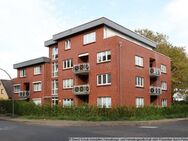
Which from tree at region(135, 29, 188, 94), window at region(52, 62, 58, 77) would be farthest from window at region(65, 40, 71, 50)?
tree at region(135, 29, 188, 94)

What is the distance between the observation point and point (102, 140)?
42.9 ft

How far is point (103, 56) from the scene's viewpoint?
122 ft

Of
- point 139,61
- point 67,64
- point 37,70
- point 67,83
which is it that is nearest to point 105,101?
point 139,61

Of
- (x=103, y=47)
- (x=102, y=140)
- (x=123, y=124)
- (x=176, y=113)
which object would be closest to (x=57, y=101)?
(x=103, y=47)

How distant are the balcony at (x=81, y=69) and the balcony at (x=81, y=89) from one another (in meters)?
1.77

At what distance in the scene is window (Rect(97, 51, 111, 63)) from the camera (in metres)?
36.5

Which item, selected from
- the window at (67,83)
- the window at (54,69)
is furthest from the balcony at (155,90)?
the window at (54,69)

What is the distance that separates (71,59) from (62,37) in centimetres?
373

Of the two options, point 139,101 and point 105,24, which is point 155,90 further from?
point 105,24

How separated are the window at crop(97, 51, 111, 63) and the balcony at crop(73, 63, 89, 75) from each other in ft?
6.48

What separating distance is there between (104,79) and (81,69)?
4.00 metres

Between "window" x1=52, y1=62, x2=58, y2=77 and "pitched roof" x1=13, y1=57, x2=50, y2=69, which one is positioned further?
"pitched roof" x1=13, y1=57, x2=50, y2=69

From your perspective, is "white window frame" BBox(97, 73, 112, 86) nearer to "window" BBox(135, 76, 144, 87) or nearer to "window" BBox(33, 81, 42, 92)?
"window" BBox(135, 76, 144, 87)

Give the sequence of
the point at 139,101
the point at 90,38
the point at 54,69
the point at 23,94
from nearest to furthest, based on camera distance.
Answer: the point at 139,101 < the point at 90,38 < the point at 54,69 < the point at 23,94
